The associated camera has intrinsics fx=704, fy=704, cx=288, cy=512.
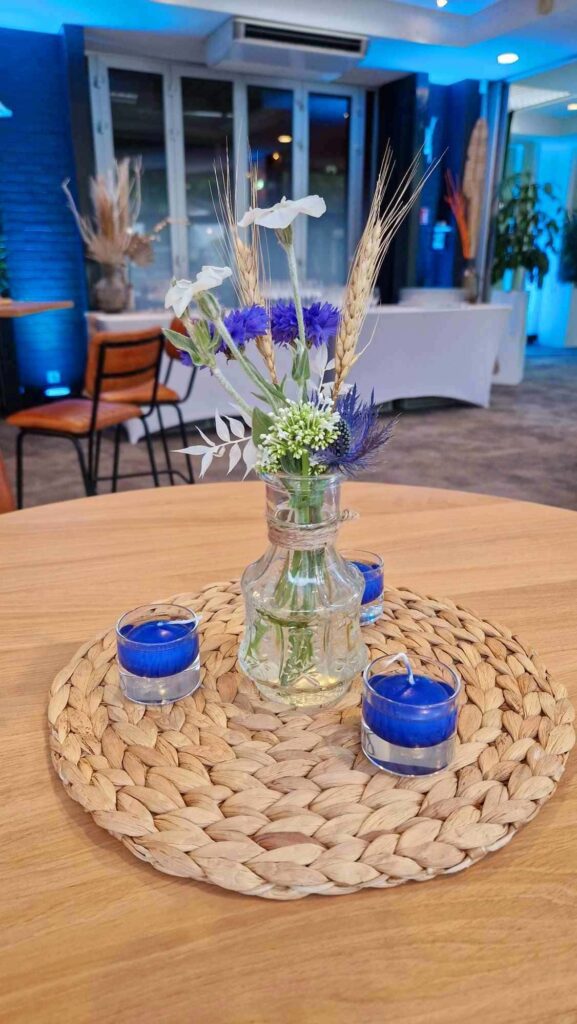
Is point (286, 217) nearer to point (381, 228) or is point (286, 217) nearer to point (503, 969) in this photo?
point (381, 228)

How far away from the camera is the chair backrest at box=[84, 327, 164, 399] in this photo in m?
2.52

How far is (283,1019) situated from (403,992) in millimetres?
69

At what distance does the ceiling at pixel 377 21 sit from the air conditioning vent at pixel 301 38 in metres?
0.06

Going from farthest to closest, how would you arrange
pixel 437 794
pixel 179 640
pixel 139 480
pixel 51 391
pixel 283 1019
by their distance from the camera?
pixel 51 391, pixel 139 480, pixel 179 640, pixel 437 794, pixel 283 1019

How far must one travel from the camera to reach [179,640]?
645 millimetres

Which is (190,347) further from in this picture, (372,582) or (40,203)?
(40,203)

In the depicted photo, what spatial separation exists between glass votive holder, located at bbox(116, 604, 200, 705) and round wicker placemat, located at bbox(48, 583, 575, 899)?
2 cm

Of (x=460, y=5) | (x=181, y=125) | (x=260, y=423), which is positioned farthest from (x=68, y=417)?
(x=460, y=5)

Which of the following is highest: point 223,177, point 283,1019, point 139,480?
point 223,177

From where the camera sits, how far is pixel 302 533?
62 cm

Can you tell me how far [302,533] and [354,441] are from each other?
0.10 meters

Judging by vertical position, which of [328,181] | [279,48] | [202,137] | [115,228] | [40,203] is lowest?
[115,228]

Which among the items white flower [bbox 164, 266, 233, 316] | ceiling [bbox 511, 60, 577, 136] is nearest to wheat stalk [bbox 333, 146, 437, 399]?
white flower [bbox 164, 266, 233, 316]

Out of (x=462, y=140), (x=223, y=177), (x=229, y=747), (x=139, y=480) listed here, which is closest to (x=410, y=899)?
(x=229, y=747)
